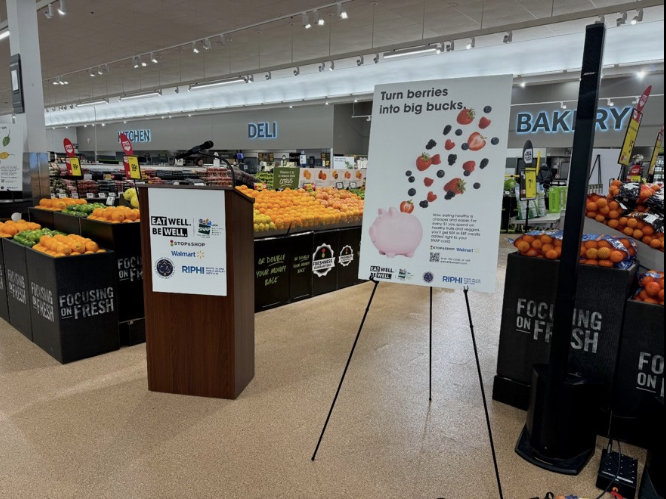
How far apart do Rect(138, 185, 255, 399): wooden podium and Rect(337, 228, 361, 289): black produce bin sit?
2929 millimetres

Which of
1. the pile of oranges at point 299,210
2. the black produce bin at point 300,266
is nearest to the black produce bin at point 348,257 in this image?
the pile of oranges at point 299,210

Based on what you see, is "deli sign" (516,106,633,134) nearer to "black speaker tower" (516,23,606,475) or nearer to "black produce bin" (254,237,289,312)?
"black produce bin" (254,237,289,312)

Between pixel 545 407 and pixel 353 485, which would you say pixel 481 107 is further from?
pixel 353 485

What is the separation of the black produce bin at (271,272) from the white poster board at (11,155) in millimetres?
3279

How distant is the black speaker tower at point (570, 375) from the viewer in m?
2.15

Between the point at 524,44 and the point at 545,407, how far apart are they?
11.1 m

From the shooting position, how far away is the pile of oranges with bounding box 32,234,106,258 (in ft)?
11.6

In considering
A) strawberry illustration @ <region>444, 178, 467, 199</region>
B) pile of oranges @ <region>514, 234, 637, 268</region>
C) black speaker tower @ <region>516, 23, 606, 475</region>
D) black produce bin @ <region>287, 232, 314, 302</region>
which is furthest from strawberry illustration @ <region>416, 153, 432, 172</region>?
black produce bin @ <region>287, 232, 314, 302</region>

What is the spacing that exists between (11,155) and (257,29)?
6043 mm

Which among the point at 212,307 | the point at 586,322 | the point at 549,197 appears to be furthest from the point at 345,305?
the point at 549,197

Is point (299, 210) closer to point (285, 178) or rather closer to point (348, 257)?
point (348, 257)

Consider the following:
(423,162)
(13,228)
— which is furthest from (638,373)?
(13,228)

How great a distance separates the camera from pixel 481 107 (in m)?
2.17

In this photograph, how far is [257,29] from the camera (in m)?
9.89
